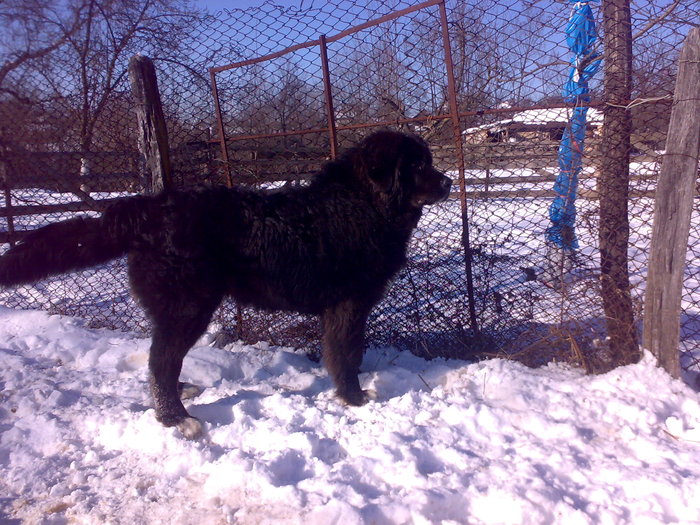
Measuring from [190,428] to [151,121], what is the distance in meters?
2.68

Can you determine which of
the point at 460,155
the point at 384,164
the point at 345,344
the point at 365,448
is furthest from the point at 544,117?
the point at 365,448

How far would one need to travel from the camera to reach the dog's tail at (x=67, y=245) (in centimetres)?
302

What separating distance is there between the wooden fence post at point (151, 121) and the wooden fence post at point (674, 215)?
3.89 metres

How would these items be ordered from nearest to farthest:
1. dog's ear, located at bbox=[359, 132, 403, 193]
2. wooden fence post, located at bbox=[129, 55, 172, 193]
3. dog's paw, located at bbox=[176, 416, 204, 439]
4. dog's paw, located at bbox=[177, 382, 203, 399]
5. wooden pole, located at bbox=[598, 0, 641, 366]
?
dog's paw, located at bbox=[176, 416, 204, 439], wooden pole, located at bbox=[598, 0, 641, 366], dog's ear, located at bbox=[359, 132, 403, 193], dog's paw, located at bbox=[177, 382, 203, 399], wooden fence post, located at bbox=[129, 55, 172, 193]

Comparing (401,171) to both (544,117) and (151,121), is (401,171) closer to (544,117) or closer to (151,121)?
(544,117)

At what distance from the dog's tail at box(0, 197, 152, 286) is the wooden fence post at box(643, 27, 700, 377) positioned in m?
3.50

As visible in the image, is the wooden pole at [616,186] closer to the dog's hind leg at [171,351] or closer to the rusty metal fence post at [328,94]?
the rusty metal fence post at [328,94]

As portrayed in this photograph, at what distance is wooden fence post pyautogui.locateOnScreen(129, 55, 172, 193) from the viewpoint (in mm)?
4062

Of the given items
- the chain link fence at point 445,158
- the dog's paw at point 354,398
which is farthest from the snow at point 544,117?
the dog's paw at point 354,398

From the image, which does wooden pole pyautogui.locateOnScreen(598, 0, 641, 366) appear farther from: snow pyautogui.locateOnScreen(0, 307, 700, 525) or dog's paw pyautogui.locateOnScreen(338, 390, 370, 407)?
dog's paw pyautogui.locateOnScreen(338, 390, 370, 407)

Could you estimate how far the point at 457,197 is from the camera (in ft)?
13.3

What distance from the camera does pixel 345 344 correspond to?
3.47 m

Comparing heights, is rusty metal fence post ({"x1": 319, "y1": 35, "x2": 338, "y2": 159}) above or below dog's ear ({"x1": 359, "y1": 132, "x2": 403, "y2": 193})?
above

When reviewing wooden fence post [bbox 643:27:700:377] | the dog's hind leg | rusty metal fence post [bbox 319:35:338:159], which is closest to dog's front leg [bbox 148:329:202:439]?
the dog's hind leg
